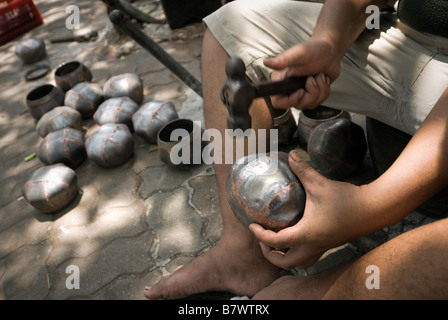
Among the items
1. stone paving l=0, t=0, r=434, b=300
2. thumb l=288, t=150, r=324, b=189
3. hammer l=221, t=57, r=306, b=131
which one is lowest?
stone paving l=0, t=0, r=434, b=300

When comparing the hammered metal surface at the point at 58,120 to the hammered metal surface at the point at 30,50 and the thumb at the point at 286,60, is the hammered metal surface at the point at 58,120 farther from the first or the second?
the thumb at the point at 286,60

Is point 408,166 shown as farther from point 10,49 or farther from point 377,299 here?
point 10,49

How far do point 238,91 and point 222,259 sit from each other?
48.2 inches

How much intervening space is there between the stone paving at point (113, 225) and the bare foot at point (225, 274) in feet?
Result: 0.85

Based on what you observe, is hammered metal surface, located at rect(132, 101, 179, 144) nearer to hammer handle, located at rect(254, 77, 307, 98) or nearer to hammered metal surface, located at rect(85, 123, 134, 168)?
hammered metal surface, located at rect(85, 123, 134, 168)

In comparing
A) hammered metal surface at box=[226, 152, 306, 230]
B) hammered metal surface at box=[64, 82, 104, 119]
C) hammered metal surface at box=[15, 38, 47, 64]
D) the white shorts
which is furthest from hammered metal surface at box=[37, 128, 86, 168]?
hammered metal surface at box=[15, 38, 47, 64]

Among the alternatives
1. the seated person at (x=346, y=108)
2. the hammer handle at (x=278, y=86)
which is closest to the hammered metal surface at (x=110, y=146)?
the seated person at (x=346, y=108)

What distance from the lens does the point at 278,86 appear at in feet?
4.46

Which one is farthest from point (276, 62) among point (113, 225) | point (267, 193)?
point (113, 225)

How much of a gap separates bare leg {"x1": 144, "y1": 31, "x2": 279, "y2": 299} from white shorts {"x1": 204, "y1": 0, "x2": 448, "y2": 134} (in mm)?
161

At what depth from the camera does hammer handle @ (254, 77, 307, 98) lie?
127 cm

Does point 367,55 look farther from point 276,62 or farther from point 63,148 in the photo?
point 63,148

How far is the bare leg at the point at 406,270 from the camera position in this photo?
1.24m

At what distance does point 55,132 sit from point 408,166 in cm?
307
